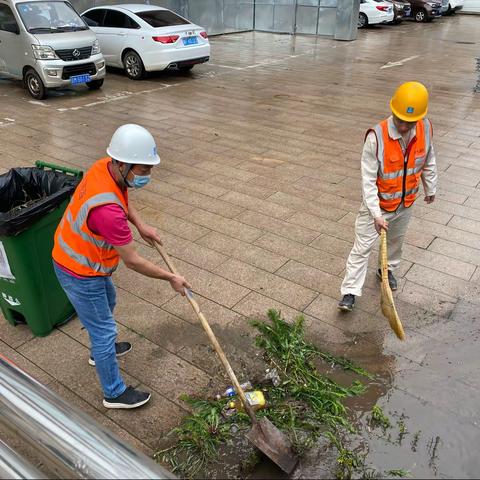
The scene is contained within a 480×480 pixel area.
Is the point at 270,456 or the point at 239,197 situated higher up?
the point at 270,456

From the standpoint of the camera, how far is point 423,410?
317 centimetres

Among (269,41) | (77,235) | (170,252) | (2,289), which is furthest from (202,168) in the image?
(269,41)

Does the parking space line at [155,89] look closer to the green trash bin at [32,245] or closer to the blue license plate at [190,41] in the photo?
the blue license plate at [190,41]

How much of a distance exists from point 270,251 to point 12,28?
8.30 metres

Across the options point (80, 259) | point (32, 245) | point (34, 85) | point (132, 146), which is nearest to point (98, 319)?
point (80, 259)

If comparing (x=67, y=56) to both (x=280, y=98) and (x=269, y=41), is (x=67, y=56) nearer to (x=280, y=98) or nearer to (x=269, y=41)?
(x=280, y=98)

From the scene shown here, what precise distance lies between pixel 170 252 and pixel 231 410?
211cm

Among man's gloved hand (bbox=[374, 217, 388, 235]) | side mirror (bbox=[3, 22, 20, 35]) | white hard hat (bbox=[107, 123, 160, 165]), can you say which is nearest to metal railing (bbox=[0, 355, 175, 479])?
white hard hat (bbox=[107, 123, 160, 165])

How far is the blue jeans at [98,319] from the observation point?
2.82 meters

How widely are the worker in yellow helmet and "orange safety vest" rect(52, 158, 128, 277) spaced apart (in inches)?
74.1

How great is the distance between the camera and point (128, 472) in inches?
74.0

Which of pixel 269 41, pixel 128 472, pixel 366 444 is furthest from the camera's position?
pixel 269 41

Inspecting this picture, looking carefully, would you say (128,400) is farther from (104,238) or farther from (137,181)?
(137,181)

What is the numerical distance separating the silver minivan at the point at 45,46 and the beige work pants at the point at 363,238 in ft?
26.6
